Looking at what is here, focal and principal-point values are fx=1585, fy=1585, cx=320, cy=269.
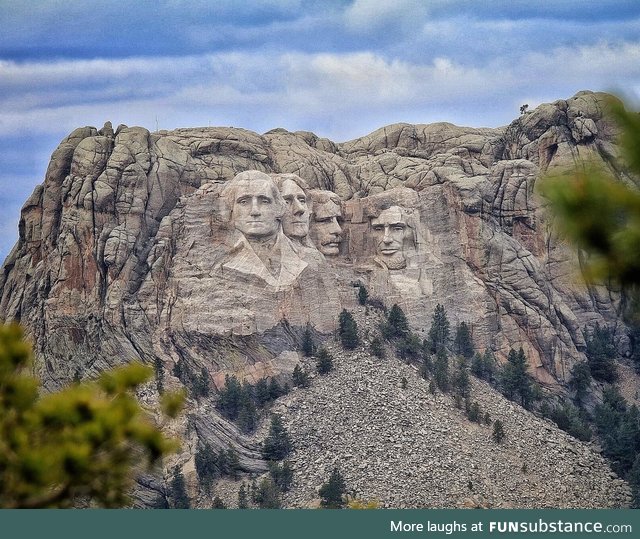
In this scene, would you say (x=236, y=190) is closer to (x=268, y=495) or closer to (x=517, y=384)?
(x=268, y=495)

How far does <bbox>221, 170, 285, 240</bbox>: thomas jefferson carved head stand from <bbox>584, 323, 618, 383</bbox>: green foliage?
1989cm

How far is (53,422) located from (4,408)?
1.07m

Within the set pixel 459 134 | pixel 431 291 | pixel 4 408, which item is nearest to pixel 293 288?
pixel 431 291

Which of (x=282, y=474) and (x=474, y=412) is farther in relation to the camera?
(x=474, y=412)

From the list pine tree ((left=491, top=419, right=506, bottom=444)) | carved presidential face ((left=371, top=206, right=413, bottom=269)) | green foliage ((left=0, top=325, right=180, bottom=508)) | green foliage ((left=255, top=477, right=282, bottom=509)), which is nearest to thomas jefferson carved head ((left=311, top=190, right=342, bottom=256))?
carved presidential face ((left=371, top=206, right=413, bottom=269))

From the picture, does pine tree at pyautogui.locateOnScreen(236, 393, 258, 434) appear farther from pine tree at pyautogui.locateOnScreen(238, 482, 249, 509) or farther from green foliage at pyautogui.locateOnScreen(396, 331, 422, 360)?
green foliage at pyautogui.locateOnScreen(396, 331, 422, 360)

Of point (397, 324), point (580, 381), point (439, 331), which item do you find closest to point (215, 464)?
point (397, 324)

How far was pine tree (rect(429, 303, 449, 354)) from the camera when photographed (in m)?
84.4

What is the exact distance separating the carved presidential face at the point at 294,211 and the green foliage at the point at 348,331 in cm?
490

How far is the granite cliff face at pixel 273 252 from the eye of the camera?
79875 millimetres

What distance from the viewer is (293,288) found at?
80.8 m

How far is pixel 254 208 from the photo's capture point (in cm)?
8031

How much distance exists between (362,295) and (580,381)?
1272 centimetres

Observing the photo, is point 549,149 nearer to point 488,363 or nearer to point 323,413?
point 488,363
